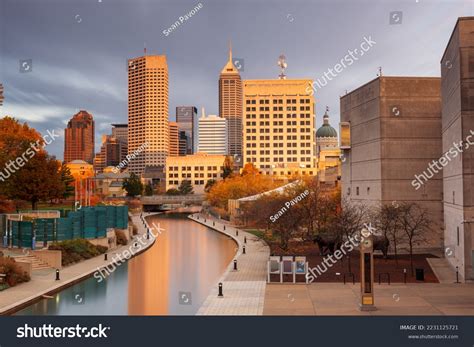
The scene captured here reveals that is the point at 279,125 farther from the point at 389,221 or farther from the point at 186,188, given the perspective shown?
the point at 389,221

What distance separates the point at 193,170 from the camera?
7224 inches

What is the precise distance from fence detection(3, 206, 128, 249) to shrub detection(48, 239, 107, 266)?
0.76 meters

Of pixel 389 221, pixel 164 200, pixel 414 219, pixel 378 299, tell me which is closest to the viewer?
pixel 378 299

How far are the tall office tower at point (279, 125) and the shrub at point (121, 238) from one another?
104733 mm

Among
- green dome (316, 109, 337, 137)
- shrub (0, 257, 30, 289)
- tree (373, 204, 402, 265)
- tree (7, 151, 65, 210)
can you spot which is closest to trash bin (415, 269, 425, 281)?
tree (373, 204, 402, 265)

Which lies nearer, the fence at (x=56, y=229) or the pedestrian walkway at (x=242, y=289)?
the pedestrian walkway at (x=242, y=289)

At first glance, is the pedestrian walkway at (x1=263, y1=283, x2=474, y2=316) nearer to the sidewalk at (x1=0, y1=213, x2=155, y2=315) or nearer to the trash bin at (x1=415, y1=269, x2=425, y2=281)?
the trash bin at (x1=415, y1=269, x2=425, y2=281)

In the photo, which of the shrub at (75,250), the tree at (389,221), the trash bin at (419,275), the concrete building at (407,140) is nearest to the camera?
the trash bin at (419,275)

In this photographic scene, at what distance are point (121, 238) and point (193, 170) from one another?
446 ft

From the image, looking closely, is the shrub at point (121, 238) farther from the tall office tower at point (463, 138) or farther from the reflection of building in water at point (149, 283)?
the tall office tower at point (463, 138)

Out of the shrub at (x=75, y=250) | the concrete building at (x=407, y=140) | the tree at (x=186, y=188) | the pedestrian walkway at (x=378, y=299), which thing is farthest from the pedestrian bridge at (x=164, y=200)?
the pedestrian walkway at (x=378, y=299)

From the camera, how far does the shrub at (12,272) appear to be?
26845 mm

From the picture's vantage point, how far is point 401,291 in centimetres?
2444

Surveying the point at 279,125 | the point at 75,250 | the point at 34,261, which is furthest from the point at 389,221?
the point at 279,125
